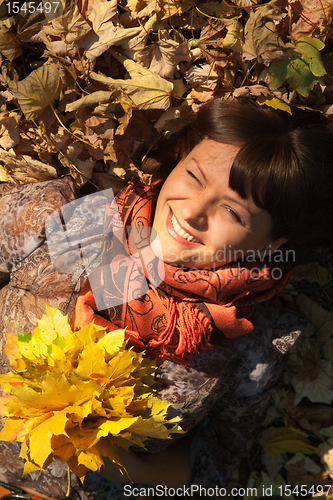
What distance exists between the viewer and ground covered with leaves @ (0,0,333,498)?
1.23m

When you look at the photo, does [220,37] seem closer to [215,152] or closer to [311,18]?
[311,18]

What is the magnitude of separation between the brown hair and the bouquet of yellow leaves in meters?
0.66

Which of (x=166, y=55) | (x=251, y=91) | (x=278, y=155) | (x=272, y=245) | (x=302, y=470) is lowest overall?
(x=302, y=470)

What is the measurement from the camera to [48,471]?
1578 millimetres

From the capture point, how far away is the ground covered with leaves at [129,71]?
1.23 meters

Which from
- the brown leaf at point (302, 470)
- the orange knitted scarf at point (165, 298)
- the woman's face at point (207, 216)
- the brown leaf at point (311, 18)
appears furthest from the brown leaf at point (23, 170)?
the brown leaf at point (302, 470)

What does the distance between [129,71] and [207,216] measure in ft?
1.98

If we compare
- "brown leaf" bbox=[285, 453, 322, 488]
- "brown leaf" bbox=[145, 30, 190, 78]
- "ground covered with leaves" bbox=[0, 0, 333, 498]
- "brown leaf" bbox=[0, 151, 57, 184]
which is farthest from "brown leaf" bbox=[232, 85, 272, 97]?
"brown leaf" bbox=[285, 453, 322, 488]

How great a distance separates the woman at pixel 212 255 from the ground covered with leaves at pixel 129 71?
107 millimetres

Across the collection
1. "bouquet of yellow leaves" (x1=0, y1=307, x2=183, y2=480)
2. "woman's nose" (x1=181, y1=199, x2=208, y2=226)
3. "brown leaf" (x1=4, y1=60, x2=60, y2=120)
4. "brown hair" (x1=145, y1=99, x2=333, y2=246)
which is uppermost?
"brown leaf" (x1=4, y1=60, x2=60, y2=120)

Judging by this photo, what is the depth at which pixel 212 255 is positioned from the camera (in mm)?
1303

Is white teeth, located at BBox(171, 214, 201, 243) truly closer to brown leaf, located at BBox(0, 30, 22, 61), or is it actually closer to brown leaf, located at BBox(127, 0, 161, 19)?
brown leaf, located at BBox(127, 0, 161, 19)

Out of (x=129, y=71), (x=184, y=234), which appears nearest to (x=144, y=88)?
(x=129, y=71)

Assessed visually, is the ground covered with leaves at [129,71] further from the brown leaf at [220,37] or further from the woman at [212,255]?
the woman at [212,255]
